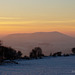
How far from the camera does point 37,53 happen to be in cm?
7969

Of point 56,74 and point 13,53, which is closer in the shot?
point 56,74

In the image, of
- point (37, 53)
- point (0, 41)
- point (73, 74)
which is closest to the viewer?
point (73, 74)

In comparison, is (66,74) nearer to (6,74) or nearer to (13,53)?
(6,74)

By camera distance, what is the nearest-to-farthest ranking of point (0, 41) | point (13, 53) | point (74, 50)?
point (0, 41) < point (13, 53) < point (74, 50)

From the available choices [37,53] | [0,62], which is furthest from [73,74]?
[37,53]

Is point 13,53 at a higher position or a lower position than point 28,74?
higher

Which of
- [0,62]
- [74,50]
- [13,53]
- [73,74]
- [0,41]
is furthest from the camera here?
[74,50]

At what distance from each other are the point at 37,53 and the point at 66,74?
49.8m

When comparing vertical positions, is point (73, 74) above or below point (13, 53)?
below

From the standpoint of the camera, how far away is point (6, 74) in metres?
30.1

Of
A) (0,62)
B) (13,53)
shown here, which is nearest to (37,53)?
(13,53)

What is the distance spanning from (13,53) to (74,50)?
965 inches

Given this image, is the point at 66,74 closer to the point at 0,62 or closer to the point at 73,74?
the point at 73,74

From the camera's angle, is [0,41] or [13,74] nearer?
[13,74]
